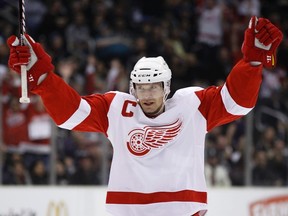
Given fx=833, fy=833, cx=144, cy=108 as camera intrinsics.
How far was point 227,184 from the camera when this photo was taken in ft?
27.1

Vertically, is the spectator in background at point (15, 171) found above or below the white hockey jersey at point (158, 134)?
below

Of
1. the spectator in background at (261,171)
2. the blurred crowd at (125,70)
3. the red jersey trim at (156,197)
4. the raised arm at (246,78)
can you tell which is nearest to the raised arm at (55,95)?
the red jersey trim at (156,197)

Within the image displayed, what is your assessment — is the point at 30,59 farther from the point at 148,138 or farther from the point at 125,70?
the point at 125,70

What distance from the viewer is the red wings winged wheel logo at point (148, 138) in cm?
440

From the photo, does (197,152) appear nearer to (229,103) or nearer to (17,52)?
(229,103)

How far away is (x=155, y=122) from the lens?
14.6 ft

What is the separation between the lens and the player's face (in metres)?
4.36

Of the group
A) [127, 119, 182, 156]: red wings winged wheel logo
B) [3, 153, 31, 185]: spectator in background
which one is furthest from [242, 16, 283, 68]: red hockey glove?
[3, 153, 31, 185]: spectator in background

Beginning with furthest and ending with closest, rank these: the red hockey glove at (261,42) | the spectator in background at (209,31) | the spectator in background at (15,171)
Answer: the spectator in background at (209,31), the spectator in background at (15,171), the red hockey glove at (261,42)

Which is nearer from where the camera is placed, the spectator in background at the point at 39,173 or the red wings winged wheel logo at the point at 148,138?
the red wings winged wheel logo at the point at 148,138

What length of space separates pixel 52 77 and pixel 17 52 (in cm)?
23

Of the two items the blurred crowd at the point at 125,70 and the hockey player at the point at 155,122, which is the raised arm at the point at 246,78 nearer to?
the hockey player at the point at 155,122

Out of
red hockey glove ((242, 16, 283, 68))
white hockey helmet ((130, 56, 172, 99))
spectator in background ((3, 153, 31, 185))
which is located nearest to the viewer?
red hockey glove ((242, 16, 283, 68))

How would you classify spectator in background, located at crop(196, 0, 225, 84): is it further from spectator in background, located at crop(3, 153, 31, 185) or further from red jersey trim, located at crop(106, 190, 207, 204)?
red jersey trim, located at crop(106, 190, 207, 204)
